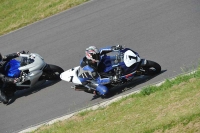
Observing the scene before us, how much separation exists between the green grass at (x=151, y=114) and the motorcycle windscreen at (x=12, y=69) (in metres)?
2.89

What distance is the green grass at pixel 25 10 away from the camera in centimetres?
2219

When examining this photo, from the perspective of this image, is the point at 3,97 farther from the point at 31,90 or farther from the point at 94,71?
the point at 94,71

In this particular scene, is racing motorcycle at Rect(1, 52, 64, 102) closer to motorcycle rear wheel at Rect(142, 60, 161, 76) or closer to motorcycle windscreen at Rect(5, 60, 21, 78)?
motorcycle windscreen at Rect(5, 60, 21, 78)

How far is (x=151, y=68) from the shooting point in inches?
548

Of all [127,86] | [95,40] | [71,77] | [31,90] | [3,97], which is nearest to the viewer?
[127,86]

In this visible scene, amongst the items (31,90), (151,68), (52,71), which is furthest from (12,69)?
(151,68)

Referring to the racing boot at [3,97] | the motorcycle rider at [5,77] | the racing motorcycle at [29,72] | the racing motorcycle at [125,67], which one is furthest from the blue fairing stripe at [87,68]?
the racing boot at [3,97]

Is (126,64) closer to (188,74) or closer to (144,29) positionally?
(188,74)

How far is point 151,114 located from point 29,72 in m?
6.18

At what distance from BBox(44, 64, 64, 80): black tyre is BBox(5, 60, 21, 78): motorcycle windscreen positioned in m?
0.92

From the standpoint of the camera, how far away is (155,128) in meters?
9.11

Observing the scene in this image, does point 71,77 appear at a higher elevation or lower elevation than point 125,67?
lower

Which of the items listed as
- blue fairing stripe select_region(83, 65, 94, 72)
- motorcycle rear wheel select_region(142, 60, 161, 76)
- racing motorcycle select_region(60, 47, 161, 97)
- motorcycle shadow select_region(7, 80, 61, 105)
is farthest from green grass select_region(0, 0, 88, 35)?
motorcycle rear wheel select_region(142, 60, 161, 76)

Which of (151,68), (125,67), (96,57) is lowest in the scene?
(151,68)
